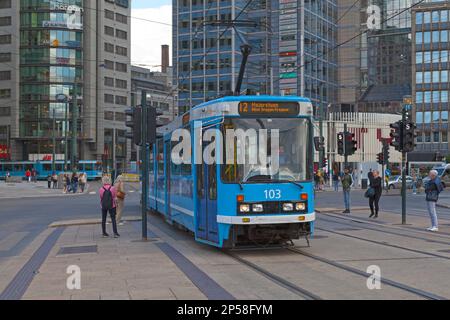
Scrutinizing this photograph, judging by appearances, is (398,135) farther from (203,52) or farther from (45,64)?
(45,64)

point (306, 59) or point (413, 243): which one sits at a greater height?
point (306, 59)

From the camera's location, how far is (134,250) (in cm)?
1392

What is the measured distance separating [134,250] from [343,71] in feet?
238

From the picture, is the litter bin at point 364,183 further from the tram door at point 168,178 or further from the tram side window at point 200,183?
the tram side window at point 200,183

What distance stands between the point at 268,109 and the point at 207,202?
2.28 meters

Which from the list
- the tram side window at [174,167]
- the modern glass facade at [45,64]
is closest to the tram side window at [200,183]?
the tram side window at [174,167]

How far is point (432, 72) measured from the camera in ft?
301

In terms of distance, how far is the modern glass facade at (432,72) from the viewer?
296 ft

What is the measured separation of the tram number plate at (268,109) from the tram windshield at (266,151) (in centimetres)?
12

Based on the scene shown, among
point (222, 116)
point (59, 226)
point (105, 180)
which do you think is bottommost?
point (59, 226)

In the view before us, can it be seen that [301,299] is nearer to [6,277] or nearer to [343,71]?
[6,277]

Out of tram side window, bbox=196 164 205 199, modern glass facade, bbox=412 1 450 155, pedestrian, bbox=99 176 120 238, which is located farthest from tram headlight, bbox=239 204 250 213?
modern glass facade, bbox=412 1 450 155

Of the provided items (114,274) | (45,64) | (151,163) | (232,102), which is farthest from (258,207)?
(45,64)

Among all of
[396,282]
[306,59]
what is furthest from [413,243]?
[306,59]
